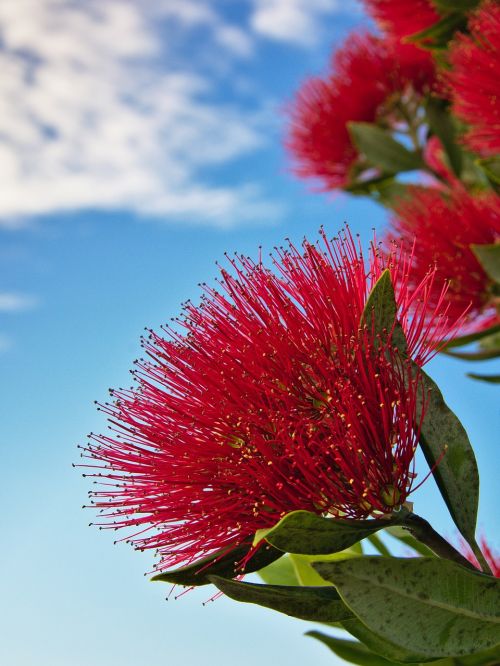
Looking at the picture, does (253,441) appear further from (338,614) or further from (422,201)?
(422,201)

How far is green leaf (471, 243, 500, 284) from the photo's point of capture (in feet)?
5.50

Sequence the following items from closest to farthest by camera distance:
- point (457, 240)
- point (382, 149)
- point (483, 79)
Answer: point (483, 79)
point (457, 240)
point (382, 149)

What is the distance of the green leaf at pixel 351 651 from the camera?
1.31 m

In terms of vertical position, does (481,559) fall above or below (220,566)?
below

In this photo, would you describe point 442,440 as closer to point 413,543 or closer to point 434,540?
point 434,540

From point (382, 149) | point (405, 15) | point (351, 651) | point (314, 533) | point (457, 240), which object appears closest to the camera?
point (314, 533)

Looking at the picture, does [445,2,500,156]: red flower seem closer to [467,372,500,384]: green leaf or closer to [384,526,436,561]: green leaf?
[467,372,500,384]: green leaf

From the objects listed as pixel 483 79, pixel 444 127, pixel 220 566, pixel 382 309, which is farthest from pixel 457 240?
pixel 220 566

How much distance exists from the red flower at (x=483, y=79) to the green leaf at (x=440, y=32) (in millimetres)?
363

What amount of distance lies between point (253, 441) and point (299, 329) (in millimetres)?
136

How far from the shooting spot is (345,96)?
2654 millimetres

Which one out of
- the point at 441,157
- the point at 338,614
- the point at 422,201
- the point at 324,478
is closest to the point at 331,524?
Result: the point at 324,478

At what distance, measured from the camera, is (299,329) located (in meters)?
0.92

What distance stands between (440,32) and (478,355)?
832 millimetres
